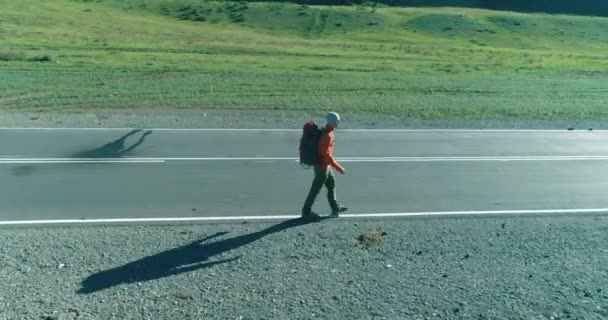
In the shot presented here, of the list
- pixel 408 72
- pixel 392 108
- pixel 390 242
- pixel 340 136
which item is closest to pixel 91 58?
pixel 408 72

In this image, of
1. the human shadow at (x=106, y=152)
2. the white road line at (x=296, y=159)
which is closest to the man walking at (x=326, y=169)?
the white road line at (x=296, y=159)

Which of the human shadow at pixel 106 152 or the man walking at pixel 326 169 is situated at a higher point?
the man walking at pixel 326 169

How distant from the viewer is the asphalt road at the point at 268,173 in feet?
38.4

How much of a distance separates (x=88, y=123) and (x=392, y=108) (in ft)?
28.7

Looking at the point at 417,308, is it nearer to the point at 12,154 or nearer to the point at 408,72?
the point at 12,154

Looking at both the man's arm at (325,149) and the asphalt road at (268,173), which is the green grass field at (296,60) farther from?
the man's arm at (325,149)

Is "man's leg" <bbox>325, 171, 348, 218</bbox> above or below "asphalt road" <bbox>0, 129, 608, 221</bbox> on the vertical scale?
above

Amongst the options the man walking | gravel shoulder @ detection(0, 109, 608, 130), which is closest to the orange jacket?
the man walking

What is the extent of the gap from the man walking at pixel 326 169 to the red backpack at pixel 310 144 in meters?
0.06

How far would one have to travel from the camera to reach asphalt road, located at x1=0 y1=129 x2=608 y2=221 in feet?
38.4

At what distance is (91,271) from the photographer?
27.7ft

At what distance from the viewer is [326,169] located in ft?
34.8

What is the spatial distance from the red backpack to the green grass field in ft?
36.6

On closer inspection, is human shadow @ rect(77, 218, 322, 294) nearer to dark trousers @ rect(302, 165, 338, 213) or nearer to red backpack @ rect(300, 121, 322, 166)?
dark trousers @ rect(302, 165, 338, 213)
